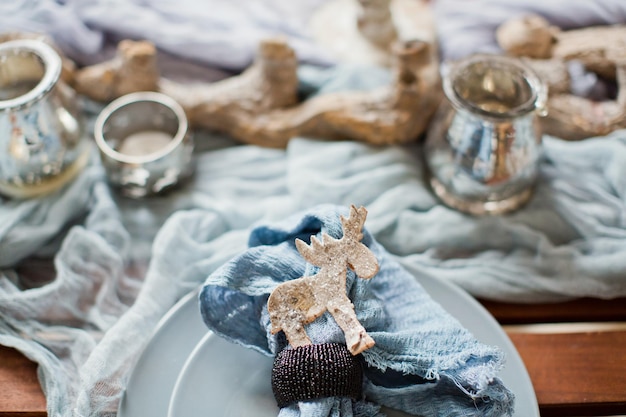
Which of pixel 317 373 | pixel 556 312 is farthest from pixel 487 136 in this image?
pixel 317 373

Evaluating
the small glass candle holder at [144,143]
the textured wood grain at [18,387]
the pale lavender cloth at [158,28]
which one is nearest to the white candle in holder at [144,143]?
the small glass candle holder at [144,143]

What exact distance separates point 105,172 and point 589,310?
0.43 meters

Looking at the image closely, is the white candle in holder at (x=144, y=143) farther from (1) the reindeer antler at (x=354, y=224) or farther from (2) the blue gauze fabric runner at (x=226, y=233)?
(1) the reindeer antler at (x=354, y=224)

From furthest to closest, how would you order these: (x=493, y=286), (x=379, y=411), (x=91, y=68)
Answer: (x=91, y=68), (x=493, y=286), (x=379, y=411)

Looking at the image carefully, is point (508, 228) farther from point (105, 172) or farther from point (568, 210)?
point (105, 172)

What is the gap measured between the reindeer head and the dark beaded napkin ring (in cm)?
5

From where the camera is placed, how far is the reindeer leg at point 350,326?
1.50ft

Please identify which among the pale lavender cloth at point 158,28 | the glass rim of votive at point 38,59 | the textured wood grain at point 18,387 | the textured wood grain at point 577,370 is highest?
the glass rim of votive at point 38,59

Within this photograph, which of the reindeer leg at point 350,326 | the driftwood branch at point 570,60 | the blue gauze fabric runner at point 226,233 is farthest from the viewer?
the driftwood branch at point 570,60

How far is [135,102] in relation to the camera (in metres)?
0.68

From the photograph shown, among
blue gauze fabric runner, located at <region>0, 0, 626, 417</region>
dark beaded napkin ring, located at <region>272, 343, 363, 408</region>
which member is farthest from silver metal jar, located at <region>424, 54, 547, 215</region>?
dark beaded napkin ring, located at <region>272, 343, 363, 408</region>

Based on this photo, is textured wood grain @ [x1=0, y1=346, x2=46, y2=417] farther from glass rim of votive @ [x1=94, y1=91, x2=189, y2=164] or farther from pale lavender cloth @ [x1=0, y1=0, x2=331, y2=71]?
pale lavender cloth @ [x1=0, y1=0, x2=331, y2=71]

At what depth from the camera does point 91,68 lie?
0.71m

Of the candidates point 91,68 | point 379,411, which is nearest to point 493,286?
point 379,411
